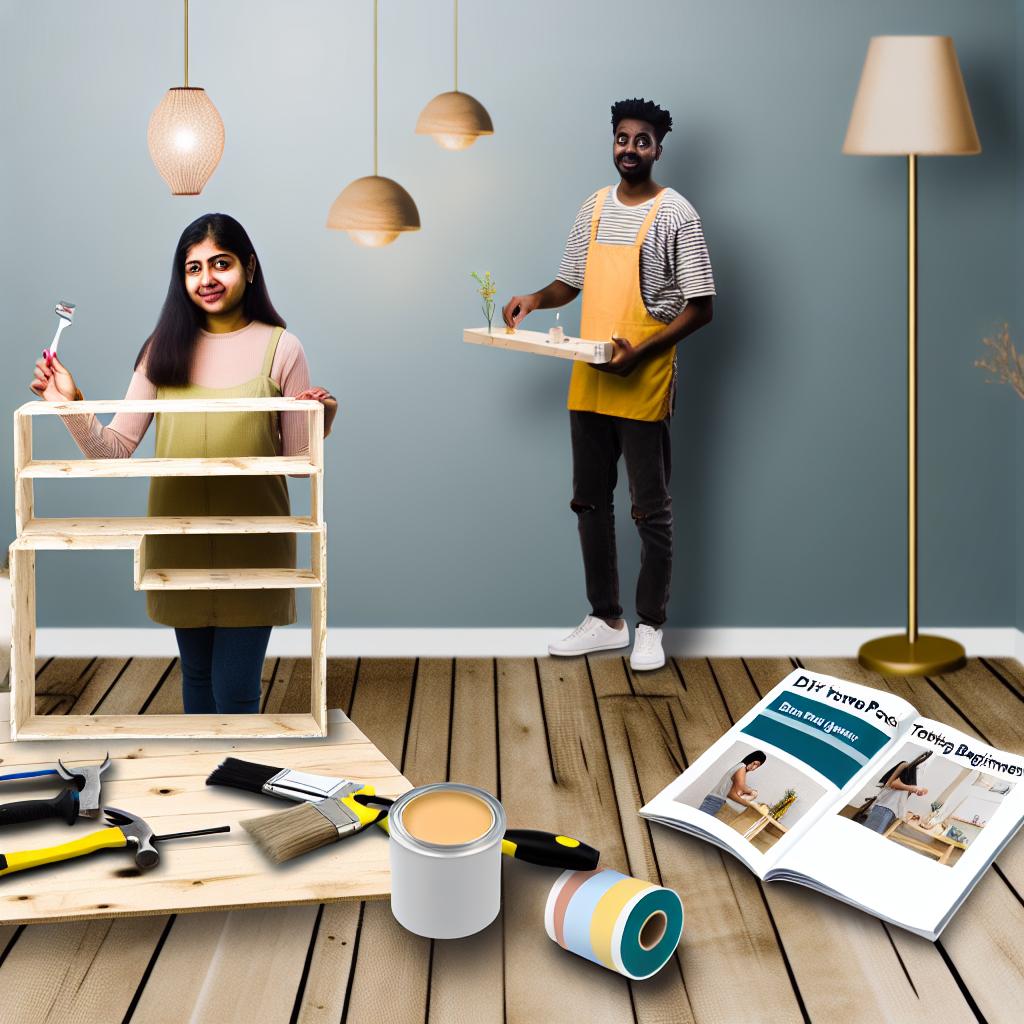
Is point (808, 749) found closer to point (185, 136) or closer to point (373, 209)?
point (373, 209)

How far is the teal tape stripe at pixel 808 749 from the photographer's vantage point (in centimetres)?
222

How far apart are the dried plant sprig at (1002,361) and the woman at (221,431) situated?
5.52 ft

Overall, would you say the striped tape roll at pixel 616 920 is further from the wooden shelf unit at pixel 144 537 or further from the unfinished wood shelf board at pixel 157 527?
the unfinished wood shelf board at pixel 157 527

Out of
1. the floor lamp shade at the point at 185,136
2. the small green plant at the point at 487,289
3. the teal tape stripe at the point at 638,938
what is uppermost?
the floor lamp shade at the point at 185,136

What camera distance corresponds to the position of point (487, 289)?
3.30 metres

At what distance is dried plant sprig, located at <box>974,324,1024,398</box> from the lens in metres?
3.19

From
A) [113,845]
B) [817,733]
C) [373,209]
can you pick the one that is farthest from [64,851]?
[373,209]

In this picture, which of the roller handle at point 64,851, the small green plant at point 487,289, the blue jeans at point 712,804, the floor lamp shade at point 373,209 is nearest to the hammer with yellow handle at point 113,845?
the roller handle at point 64,851

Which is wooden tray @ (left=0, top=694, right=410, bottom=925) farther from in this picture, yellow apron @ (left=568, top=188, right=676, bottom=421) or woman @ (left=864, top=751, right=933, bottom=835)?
yellow apron @ (left=568, top=188, right=676, bottom=421)

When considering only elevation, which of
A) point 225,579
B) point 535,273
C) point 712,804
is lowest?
point 712,804

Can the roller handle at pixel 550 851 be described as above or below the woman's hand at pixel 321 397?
below

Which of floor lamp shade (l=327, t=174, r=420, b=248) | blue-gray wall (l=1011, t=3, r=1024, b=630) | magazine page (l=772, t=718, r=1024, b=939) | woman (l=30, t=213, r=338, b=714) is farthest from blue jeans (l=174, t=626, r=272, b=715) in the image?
blue-gray wall (l=1011, t=3, r=1024, b=630)

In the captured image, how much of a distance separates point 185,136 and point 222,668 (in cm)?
Answer: 102

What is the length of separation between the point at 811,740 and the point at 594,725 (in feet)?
2.32
